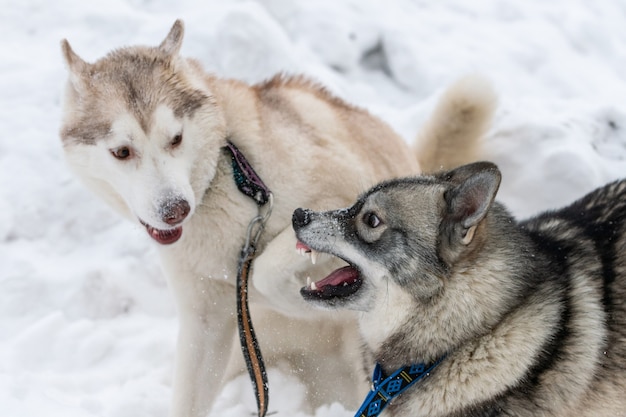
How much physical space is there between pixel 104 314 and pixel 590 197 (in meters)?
3.03

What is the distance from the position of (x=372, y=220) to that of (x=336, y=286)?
34 centimetres

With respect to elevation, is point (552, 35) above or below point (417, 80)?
above

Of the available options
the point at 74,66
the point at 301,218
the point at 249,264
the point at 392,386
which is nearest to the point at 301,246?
the point at 301,218

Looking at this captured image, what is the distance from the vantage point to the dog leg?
339 cm

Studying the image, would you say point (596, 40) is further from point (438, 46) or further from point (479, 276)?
point (479, 276)

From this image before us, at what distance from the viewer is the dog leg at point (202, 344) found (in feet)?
11.1

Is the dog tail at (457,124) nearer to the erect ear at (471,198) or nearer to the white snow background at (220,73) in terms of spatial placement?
the white snow background at (220,73)

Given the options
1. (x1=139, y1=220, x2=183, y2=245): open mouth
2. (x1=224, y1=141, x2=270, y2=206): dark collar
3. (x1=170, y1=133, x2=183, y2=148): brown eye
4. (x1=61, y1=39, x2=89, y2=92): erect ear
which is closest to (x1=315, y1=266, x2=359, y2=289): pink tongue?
(x1=224, y1=141, x2=270, y2=206): dark collar

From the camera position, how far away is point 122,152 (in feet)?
9.65

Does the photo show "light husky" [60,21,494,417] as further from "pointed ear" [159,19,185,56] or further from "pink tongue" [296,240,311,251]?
"pink tongue" [296,240,311,251]

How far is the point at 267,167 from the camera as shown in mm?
3279

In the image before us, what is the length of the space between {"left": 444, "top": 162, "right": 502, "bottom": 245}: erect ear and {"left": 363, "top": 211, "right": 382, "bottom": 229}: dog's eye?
0.91 feet

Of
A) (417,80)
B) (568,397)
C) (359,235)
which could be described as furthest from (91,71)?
(417,80)

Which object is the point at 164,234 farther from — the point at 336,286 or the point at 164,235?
the point at 336,286
